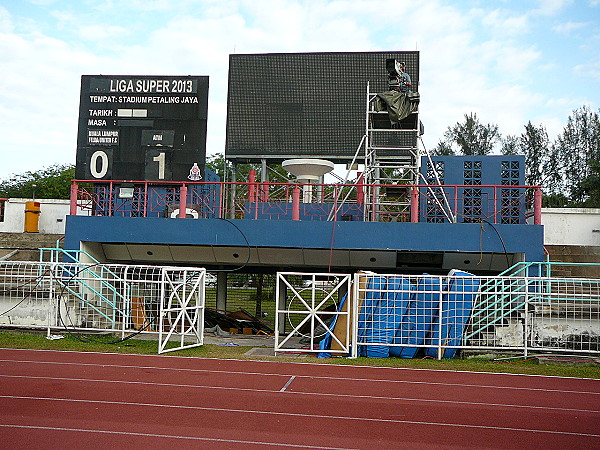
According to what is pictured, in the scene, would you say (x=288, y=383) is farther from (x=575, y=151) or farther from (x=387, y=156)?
(x=575, y=151)

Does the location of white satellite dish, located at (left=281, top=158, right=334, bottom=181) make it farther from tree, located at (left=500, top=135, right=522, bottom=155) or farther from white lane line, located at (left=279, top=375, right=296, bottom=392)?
tree, located at (left=500, top=135, right=522, bottom=155)

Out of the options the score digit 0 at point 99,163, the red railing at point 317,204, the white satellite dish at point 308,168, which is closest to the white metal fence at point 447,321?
the red railing at point 317,204

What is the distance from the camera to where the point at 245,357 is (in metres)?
14.4

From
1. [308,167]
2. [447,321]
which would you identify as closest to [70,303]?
[308,167]

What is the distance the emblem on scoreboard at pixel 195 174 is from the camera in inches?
830

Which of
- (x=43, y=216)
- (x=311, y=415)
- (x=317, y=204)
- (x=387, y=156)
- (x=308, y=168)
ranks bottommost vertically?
(x=311, y=415)

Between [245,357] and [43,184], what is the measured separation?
43016 mm

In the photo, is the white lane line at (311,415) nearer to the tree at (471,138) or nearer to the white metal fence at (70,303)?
the white metal fence at (70,303)

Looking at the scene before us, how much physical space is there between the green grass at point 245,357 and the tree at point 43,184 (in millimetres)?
36303

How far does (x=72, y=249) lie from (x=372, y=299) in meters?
9.32

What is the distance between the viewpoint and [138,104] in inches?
862

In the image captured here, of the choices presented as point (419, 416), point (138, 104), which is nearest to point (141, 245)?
point (138, 104)

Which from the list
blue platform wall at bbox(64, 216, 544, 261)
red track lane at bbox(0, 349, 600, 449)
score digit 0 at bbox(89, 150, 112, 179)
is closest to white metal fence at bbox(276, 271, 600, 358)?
red track lane at bbox(0, 349, 600, 449)

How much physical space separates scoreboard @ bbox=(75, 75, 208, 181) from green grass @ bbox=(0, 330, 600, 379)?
6.40m
